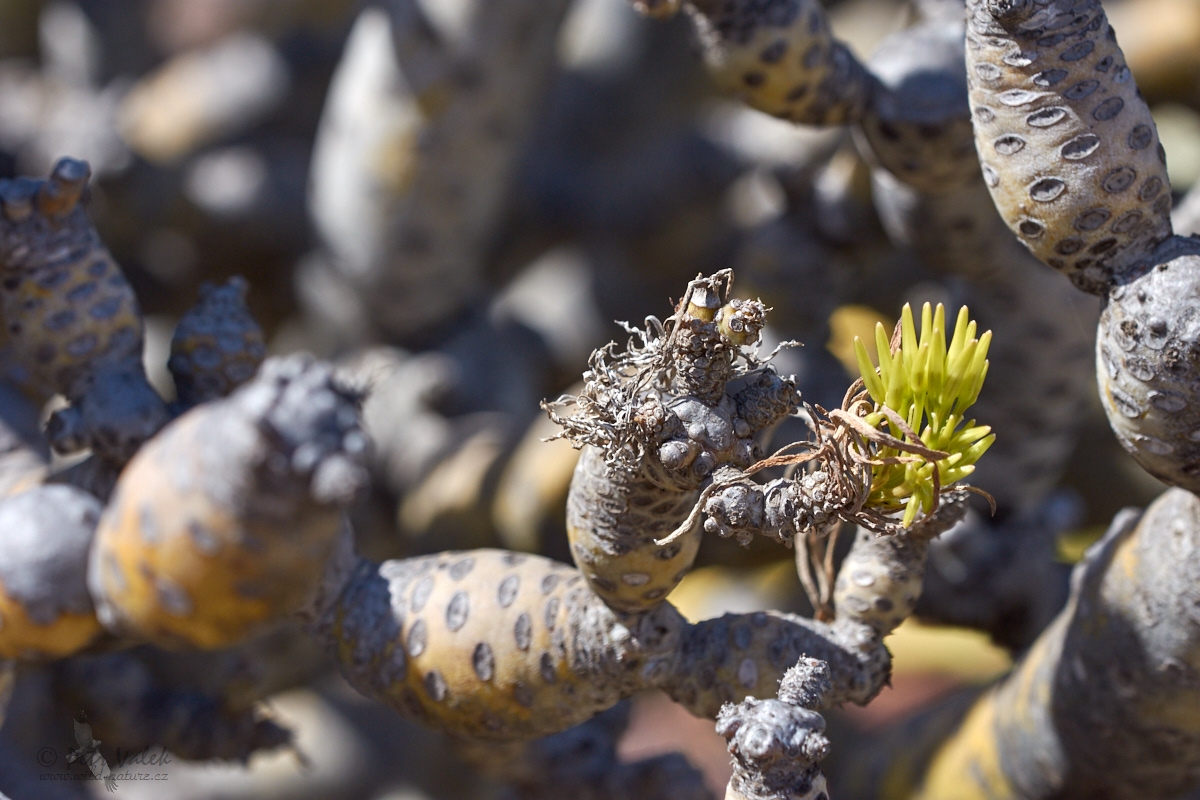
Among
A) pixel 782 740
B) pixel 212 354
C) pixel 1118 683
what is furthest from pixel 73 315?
pixel 1118 683

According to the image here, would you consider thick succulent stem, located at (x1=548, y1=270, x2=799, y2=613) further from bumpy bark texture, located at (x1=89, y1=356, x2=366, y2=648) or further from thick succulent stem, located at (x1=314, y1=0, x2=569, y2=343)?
thick succulent stem, located at (x1=314, y1=0, x2=569, y2=343)

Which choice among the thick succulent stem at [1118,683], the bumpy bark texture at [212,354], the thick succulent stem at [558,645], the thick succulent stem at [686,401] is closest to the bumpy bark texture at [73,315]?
the bumpy bark texture at [212,354]

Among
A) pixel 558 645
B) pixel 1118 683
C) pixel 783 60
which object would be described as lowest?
pixel 1118 683

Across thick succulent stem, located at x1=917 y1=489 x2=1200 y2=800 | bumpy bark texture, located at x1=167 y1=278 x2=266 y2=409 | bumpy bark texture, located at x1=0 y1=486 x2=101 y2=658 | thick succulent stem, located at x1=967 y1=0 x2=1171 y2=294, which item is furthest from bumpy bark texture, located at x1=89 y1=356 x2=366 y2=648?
thick succulent stem, located at x1=917 y1=489 x2=1200 y2=800

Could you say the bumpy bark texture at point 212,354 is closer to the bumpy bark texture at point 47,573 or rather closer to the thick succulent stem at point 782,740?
the bumpy bark texture at point 47,573

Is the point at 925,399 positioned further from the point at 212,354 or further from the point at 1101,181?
the point at 212,354

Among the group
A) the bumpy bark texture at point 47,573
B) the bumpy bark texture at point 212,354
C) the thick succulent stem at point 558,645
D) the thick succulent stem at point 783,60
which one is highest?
the thick succulent stem at point 783,60

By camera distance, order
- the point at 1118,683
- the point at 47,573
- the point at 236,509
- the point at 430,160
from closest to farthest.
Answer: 1. the point at 236,509
2. the point at 47,573
3. the point at 1118,683
4. the point at 430,160
